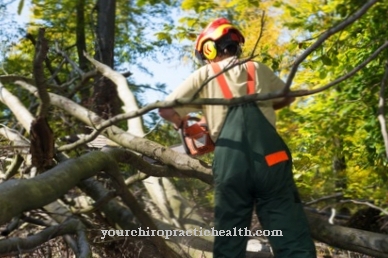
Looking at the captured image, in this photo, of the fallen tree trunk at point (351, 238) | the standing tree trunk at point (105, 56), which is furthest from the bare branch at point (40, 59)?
the standing tree trunk at point (105, 56)

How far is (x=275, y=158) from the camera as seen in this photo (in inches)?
97.9

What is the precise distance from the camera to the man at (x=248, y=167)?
248 centimetres

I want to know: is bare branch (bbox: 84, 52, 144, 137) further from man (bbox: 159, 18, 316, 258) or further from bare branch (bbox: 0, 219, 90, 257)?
man (bbox: 159, 18, 316, 258)

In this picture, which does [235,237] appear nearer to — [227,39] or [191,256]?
[227,39]

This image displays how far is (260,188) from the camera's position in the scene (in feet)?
8.23

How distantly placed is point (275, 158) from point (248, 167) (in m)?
0.13

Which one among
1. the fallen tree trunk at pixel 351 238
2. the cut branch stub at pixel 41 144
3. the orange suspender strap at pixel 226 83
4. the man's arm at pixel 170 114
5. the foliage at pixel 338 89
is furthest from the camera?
the foliage at pixel 338 89

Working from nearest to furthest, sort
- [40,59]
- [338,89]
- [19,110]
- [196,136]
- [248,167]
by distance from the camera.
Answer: [40,59] → [248,167] → [196,136] → [19,110] → [338,89]

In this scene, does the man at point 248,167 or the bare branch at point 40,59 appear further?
the man at point 248,167

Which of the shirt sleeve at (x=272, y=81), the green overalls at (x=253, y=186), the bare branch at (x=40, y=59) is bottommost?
the green overalls at (x=253, y=186)

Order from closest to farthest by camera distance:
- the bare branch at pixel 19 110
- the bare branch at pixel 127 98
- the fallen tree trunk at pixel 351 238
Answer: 1. the fallen tree trunk at pixel 351 238
2. the bare branch at pixel 19 110
3. the bare branch at pixel 127 98

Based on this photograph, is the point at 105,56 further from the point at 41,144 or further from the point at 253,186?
the point at 253,186

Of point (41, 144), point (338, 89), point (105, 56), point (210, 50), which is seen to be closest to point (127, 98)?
point (41, 144)

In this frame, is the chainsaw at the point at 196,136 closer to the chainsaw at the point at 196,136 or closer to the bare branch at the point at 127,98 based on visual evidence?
the chainsaw at the point at 196,136
